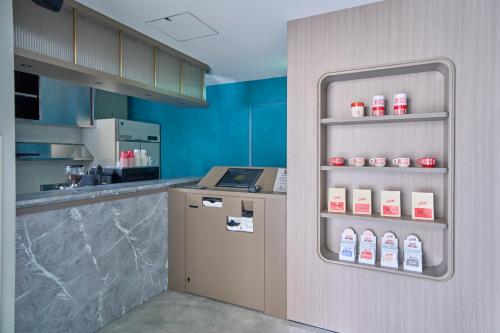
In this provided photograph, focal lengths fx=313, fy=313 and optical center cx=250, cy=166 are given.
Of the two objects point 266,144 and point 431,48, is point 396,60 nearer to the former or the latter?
point 431,48

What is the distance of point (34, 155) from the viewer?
4.30 meters

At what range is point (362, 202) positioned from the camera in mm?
2248

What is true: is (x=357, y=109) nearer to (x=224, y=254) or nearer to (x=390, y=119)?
(x=390, y=119)

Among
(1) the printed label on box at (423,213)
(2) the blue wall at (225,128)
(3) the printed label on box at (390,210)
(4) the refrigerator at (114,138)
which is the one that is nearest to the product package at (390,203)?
(3) the printed label on box at (390,210)

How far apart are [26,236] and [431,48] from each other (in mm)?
2771

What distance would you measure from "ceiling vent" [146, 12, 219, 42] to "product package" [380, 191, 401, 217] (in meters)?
1.90

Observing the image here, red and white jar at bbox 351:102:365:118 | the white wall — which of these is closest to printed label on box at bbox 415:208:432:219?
red and white jar at bbox 351:102:365:118

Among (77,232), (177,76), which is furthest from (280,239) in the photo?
(177,76)

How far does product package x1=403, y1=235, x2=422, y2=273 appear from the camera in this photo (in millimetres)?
2078

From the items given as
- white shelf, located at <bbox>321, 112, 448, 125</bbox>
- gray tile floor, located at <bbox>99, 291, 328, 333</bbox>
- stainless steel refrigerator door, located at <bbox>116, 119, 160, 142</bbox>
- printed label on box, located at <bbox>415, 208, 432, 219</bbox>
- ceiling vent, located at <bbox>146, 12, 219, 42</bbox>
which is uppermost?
ceiling vent, located at <bbox>146, 12, 219, 42</bbox>

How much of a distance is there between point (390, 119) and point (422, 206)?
24.1 inches

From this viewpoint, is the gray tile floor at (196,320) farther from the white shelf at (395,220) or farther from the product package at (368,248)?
the white shelf at (395,220)

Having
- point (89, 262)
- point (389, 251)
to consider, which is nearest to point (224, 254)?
point (89, 262)

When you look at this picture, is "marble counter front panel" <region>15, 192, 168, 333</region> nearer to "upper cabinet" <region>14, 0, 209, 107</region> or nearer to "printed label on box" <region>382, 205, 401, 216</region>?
"upper cabinet" <region>14, 0, 209, 107</region>
